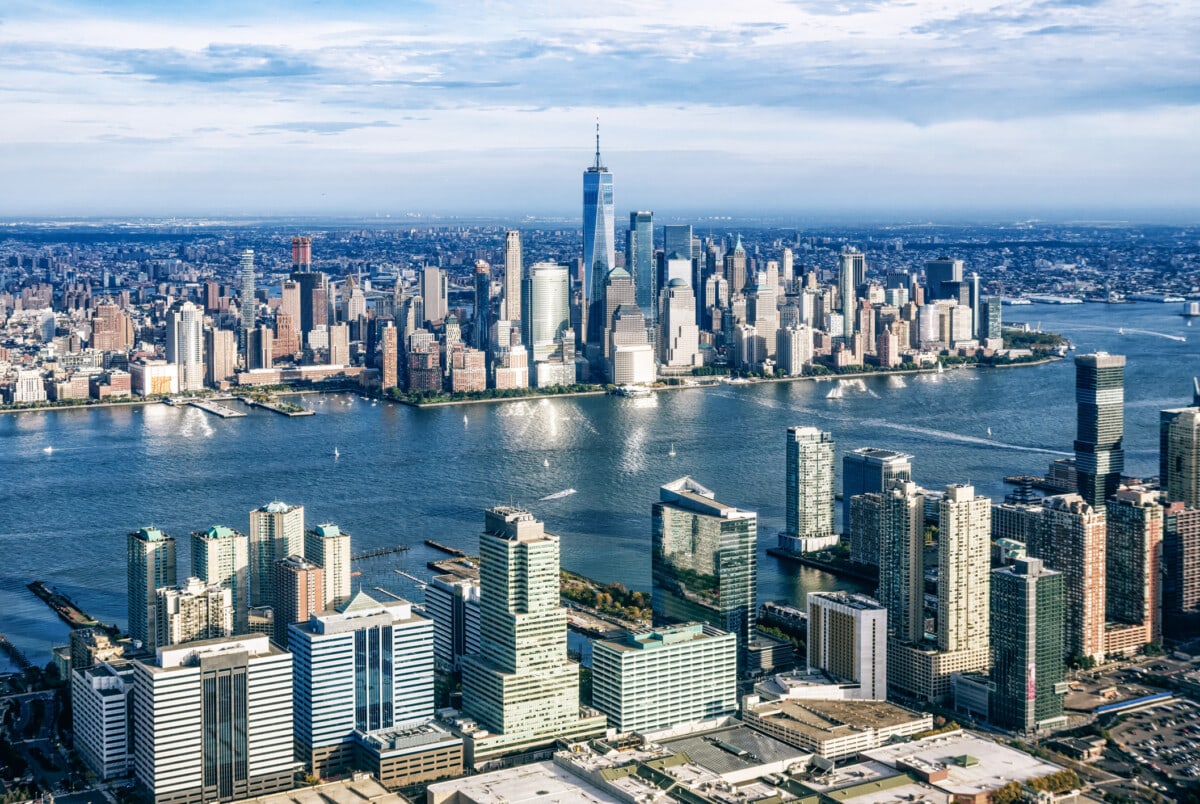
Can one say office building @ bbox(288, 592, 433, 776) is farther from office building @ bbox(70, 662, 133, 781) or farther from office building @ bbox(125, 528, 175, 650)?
office building @ bbox(125, 528, 175, 650)

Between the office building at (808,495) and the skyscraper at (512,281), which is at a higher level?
the skyscraper at (512,281)

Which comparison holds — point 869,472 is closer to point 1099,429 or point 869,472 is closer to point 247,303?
point 1099,429

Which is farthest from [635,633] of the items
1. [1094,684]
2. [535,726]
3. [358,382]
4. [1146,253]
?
[1146,253]

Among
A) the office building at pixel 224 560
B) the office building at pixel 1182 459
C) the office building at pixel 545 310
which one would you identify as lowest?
the office building at pixel 224 560

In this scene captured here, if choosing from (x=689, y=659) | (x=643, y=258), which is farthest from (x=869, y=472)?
(x=643, y=258)

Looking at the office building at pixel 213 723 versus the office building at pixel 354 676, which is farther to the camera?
the office building at pixel 354 676

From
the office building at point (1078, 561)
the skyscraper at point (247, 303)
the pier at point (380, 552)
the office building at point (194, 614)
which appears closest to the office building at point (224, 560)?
the office building at point (194, 614)

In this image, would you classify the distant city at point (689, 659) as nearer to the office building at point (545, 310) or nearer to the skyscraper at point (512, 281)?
the office building at point (545, 310)
